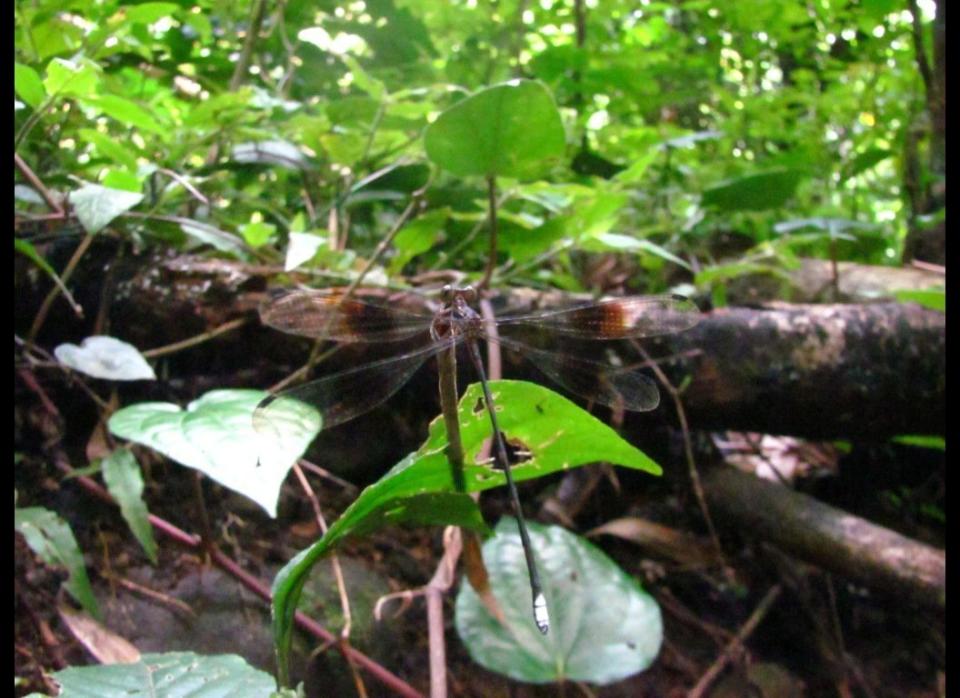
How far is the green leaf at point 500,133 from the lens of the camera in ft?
2.88

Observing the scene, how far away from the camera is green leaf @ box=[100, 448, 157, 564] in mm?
885

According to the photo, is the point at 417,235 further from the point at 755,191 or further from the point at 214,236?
the point at 755,191

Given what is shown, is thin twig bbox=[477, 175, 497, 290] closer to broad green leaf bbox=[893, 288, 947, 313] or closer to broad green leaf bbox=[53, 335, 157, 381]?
broad green leaf bbox=[53, 335, 157, 381]

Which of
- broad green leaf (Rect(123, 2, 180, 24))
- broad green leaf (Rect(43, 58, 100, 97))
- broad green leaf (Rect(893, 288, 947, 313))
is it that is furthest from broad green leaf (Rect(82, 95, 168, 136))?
broad green leaf (Rect(893, 288, 947, 313))

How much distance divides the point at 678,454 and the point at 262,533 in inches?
33.4

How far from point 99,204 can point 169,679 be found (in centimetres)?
66

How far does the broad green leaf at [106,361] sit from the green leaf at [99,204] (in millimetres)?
157

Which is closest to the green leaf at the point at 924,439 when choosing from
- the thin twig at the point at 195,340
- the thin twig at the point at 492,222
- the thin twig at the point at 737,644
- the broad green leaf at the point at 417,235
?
the thin twig at the point at 737,644

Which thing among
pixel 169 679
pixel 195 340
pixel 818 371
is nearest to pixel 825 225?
pixel 818 371

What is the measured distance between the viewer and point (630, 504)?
145 cm

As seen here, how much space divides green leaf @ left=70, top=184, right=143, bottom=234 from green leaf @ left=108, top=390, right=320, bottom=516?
0.28 metres

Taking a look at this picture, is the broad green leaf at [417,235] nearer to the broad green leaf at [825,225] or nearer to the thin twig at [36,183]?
the thin twig at [36,183]
